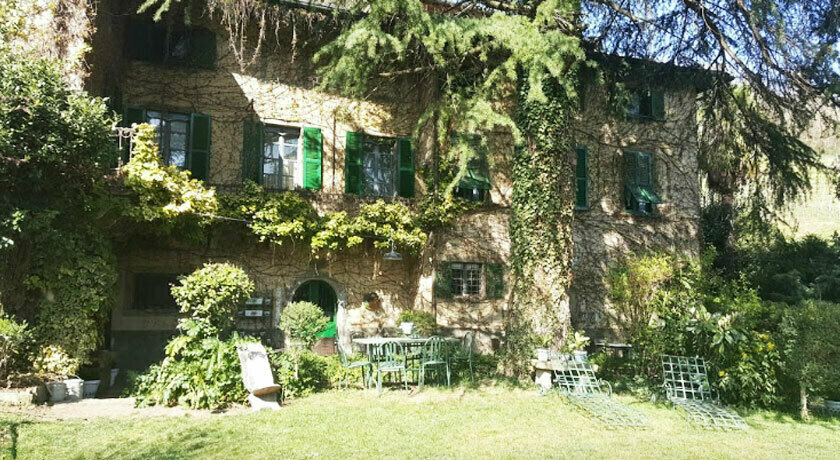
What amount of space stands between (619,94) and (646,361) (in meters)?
5.68

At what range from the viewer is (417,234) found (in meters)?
12.8

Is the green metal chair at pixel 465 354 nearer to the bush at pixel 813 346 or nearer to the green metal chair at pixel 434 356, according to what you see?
the green metal chair at pixel 434 356

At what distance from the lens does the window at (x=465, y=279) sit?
13.4m

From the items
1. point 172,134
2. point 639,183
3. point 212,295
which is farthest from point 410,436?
point 639,183

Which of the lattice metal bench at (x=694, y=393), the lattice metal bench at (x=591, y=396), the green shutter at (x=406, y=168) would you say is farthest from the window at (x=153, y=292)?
the lattice metal bench at (x=694, y=393)

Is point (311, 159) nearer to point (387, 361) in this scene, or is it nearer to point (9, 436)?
point (387, 361)

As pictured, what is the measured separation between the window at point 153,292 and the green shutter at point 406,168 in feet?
17.6

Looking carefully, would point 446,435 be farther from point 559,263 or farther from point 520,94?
point 520,94

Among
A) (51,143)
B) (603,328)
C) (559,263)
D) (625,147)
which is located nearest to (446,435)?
(559,263)

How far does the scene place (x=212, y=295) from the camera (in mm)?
8609

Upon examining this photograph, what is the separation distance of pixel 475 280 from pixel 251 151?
232 inches

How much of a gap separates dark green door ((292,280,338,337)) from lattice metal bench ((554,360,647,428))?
17.5ft

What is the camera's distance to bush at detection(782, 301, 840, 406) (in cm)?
806

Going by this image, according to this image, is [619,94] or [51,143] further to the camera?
[619,94]
